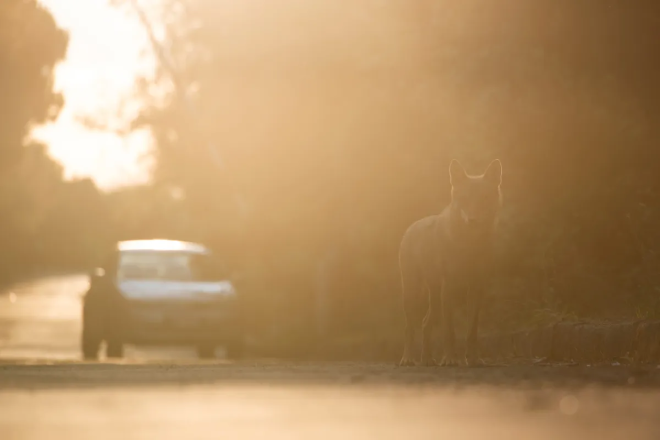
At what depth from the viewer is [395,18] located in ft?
81.3

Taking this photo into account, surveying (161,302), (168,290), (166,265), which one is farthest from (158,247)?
(161,302)

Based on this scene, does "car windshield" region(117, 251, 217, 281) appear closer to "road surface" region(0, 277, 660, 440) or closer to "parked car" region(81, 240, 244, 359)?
"parked car" region(81, 240, 244, 359)

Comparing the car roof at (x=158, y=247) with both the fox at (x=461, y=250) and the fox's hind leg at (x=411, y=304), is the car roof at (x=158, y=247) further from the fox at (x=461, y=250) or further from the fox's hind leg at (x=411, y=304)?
the fox at (x=461, y=250)

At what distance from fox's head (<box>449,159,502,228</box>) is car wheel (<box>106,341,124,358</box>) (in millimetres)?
8494

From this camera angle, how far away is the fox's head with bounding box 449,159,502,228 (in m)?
16.0

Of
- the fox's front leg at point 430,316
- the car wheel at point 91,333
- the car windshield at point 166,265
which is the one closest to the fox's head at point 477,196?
the fox's front leg at point 430,316

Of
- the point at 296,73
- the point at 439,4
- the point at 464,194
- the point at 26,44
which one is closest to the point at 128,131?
the point at 26,44

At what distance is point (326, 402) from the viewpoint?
1067 cm

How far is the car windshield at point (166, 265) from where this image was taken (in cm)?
2405

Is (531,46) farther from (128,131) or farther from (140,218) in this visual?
(140,218)

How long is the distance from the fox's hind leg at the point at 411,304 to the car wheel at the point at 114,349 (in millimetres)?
6337

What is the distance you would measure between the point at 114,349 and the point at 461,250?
8594 mm

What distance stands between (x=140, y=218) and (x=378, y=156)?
76.6 meters

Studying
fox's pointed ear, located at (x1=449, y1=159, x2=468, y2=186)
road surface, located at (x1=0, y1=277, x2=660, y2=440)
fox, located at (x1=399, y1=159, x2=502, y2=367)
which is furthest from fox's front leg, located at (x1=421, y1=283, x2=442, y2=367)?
road surface, located at (x1=0, y1=277, x2=660, y2=440)
